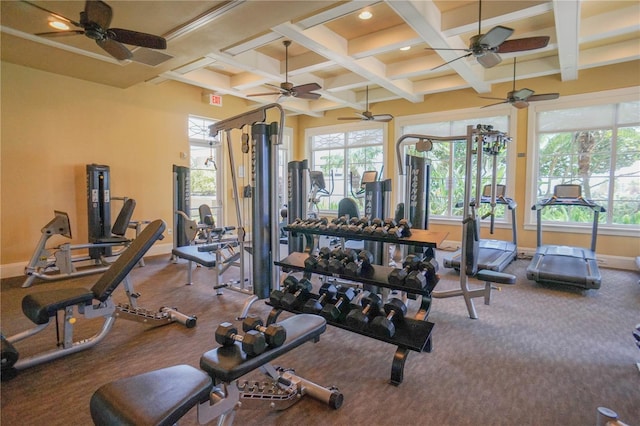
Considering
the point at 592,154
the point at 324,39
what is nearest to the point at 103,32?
the point at 324,39

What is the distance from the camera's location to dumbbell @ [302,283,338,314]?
255 cm

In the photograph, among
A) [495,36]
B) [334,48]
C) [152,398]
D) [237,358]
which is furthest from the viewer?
[334,48]

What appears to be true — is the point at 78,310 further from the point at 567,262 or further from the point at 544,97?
the point at 544,97

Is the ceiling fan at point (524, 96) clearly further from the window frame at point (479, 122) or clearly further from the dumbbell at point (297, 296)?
the dumbbell at point (297, 296)

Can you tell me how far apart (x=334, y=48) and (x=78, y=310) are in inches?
160

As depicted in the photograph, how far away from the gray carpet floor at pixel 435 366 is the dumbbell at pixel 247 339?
2.04 ft

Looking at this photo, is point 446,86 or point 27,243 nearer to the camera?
point 27,243

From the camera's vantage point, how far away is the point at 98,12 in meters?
2.60

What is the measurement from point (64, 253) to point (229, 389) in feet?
13.2

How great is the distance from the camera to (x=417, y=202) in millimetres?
4410

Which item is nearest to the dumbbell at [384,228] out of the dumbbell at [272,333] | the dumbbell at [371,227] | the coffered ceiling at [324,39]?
the dumbbell at [371,227]

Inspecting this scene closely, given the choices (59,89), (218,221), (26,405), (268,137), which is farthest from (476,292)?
(59,89)

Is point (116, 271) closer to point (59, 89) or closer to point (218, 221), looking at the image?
point (59, 89)

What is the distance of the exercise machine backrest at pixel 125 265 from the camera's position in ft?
8.18
